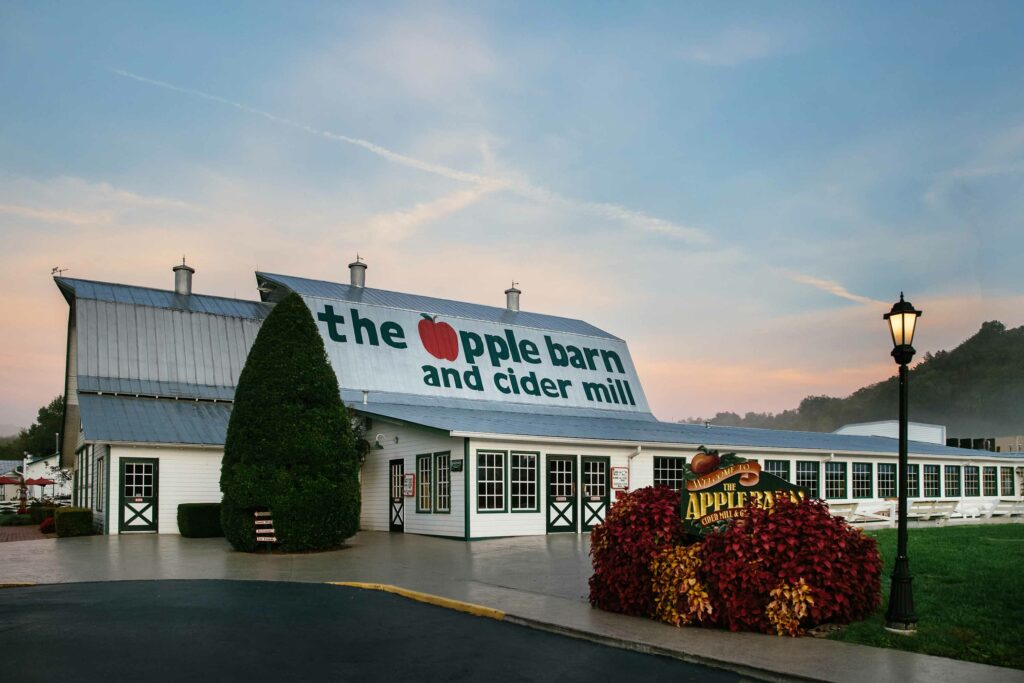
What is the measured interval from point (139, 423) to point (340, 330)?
7.37 m

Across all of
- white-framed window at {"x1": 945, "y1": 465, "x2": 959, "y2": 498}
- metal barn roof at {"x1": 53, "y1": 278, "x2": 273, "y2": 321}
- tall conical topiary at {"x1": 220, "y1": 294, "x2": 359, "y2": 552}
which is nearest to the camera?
tall conical topiary at {"x1": 220, "y1": 294, "x2": 359, "y2": 552}

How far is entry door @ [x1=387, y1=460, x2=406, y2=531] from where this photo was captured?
25594 millimetres

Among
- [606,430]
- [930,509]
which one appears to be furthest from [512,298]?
[930,509]

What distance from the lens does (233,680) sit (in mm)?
7832

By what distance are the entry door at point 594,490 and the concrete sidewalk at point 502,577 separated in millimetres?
2116

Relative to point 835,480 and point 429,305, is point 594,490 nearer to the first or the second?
point 835,480

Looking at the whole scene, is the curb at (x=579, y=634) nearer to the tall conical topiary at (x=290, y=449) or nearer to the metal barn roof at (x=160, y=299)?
the tall conical topiary at (x=290, y=449)

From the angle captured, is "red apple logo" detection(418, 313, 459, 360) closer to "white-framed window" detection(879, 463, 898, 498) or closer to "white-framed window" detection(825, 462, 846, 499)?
"white-framed window" detection(825, 462, 846, 499)

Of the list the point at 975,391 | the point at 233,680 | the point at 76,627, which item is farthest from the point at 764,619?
the point at 975,391

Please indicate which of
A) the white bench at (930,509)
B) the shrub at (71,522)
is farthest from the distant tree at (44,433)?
the white bench at (930,509)

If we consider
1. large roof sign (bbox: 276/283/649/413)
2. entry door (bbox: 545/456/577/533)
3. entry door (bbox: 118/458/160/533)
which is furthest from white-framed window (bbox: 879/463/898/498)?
entry door (bbox: 118/458/160/533)

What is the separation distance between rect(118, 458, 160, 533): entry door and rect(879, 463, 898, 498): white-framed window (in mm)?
26474

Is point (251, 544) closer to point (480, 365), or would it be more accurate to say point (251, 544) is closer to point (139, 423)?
point (139, 423)

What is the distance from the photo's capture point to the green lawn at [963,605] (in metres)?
8.89
